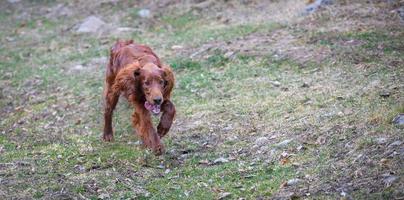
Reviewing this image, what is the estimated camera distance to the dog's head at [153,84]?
8.34 metres

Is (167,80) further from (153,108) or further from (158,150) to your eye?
(158,150)

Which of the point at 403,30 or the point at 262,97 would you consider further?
the point at 403,30

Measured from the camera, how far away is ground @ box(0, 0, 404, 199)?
23.5ft

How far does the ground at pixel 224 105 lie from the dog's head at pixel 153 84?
543 millimetres

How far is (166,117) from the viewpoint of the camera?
8625mm

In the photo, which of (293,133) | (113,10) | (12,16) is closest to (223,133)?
(293,133)

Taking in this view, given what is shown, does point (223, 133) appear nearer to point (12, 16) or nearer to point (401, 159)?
point (401, 159)

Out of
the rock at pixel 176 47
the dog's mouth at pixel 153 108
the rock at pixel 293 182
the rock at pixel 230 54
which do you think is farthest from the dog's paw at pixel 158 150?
the rock at pixel 176 47

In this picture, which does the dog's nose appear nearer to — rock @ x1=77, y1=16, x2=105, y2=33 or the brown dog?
the brown dog

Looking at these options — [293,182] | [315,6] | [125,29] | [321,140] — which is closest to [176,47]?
[125,29]

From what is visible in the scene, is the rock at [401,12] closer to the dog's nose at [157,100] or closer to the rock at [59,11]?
the dog's nose at [157,100]

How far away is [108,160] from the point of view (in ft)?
26.9

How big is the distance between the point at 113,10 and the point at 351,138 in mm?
10592

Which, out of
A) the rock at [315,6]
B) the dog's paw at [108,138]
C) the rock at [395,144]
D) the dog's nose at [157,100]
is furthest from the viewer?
the rock at [315,6]
